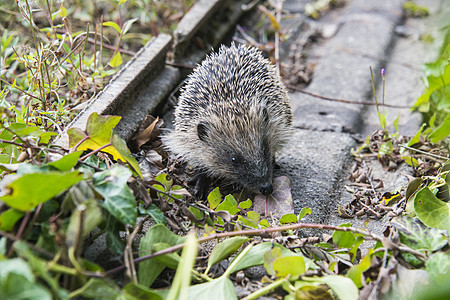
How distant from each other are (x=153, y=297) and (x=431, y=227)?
1571mm

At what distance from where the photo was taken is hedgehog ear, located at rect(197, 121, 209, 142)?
148 inches

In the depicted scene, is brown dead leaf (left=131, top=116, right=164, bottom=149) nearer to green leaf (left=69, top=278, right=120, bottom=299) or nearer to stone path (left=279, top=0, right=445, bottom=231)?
stone path (left=279, top=0, right=445, bottom=231)

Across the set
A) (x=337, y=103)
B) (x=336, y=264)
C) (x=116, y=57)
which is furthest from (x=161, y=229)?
(x=337, y=103)

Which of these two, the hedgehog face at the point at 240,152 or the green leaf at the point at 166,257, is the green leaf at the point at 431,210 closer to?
the hedgehog face at the point at 240,152

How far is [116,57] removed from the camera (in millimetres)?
4047

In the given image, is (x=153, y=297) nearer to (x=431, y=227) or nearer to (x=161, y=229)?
(x=161, y=229)

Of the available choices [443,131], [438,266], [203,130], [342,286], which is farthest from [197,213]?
[443,131]

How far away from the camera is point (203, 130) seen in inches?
150

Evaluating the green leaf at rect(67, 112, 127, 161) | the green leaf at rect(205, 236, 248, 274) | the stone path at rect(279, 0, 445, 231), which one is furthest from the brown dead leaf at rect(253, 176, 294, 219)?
the green leaf at rect(67, 112, 127, 161)

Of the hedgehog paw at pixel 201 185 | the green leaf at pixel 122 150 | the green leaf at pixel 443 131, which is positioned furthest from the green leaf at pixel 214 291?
the green leaf at pixel 443 131

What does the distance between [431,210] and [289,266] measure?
3.24 feet

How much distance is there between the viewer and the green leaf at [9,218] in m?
1.96

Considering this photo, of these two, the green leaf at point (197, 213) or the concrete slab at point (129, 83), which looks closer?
the green leaf at point (197, 213)

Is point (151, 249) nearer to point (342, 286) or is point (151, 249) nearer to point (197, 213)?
point (197, 213)
